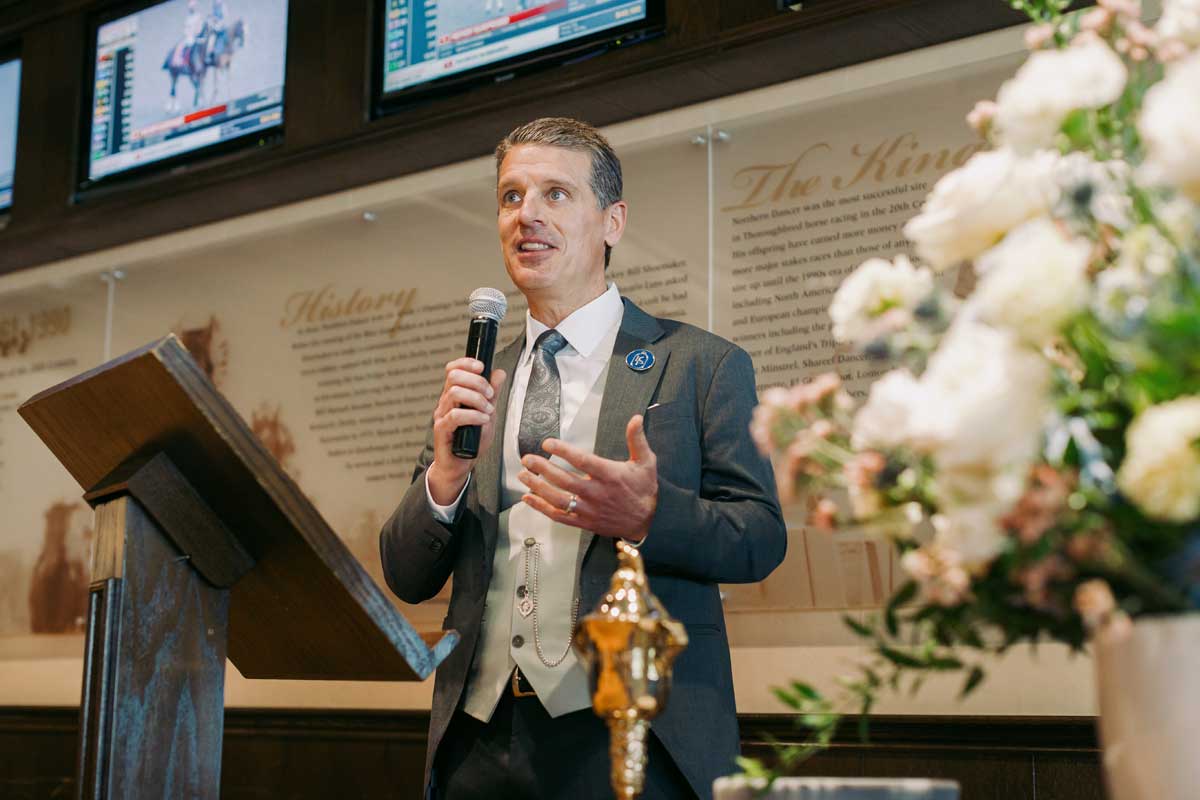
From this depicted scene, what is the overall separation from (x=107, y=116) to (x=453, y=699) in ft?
9.41

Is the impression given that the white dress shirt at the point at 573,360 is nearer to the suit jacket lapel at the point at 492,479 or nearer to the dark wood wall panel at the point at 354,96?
the suit jacket lapel at the point at 492,479

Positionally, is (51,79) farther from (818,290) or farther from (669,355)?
(669,355)

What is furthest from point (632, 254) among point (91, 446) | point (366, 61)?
point (91, 446)

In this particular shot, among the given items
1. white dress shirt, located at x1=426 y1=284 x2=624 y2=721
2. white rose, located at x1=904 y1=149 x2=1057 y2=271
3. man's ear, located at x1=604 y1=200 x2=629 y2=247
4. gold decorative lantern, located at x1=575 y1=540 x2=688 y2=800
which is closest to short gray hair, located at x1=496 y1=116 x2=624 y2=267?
man's ear, located at x1=604 y1=200 x2=629 y2=247

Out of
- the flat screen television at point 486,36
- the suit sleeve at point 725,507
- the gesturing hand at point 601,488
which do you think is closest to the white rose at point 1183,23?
the gesturing hand at point 601,488

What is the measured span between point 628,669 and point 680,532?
2.30ft

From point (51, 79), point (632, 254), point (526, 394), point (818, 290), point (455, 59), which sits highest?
point (51, 79)

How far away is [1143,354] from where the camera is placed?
2.82 feet

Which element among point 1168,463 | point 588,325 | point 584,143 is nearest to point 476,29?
point 584,143

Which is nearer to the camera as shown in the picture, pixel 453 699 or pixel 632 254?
pixel 453 699

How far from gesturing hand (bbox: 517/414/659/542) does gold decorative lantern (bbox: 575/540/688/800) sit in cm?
52

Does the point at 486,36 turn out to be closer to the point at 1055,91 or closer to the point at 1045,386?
the point at 1055,91

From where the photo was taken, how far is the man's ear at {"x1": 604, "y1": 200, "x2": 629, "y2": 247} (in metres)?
2.46

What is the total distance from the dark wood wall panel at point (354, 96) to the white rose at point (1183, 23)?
6.01ft
